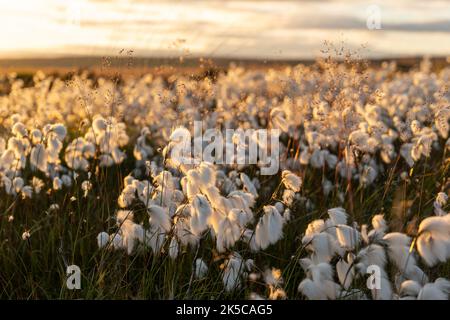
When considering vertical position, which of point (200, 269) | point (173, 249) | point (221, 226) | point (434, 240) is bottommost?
point (200, 269)

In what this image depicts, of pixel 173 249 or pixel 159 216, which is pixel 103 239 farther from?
pixel 159 216

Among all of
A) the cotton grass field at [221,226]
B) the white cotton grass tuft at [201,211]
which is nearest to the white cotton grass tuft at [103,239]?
the cotton grass field at [221,226]

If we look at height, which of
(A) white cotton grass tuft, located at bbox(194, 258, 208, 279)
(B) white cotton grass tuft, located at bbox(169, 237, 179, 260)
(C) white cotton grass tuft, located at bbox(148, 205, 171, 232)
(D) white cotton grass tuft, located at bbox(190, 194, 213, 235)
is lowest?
(A) white cotton grass tuft, located at bbox(194, 258, 208, 279)

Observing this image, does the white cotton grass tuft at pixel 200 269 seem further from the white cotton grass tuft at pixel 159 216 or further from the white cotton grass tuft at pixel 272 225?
the white cotton grass tuft at pixel 272 225

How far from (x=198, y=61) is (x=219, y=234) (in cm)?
239

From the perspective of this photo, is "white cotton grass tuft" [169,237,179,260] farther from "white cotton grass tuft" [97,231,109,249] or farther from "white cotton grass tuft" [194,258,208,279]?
"white cotton grass tuft" [97,231,109,249]

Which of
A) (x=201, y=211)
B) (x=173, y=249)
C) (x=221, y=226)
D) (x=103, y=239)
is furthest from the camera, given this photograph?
(x=103, y=239)

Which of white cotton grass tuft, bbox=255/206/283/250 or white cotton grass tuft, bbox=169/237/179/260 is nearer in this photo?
white cotton grass tuft, bbox=255/206/283/250

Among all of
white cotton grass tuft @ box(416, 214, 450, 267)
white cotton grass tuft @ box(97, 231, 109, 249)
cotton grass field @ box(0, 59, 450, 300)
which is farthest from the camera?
white cotton grass tuft @ box(97, 231, 109, 249)

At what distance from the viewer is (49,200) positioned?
5.93 metres

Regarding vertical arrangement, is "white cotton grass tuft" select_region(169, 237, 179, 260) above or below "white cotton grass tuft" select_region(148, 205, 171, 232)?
below

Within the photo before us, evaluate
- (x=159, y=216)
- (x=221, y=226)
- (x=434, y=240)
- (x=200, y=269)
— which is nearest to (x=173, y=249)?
(x=200, y=269)

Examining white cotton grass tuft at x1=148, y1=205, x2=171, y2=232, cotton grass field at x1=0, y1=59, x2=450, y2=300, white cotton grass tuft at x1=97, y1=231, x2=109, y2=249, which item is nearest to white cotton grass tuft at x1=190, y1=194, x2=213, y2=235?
cotton grass field at x1=0, y1=59, x2=450, y2=300
